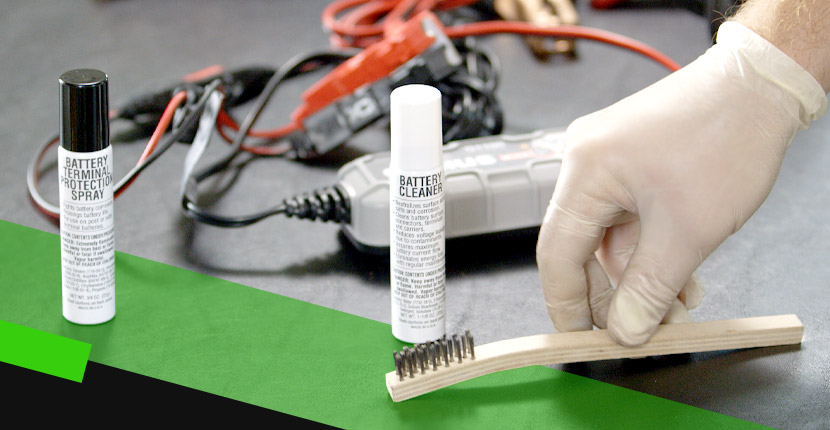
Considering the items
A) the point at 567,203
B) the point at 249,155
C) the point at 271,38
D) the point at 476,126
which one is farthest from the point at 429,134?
the point at 271,38

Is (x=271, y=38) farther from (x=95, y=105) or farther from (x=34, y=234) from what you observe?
(x=95, y=105)

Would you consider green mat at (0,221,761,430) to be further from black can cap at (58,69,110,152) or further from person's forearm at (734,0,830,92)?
person's forearm at (734,0,830,92)

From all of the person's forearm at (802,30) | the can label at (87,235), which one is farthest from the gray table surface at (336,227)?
the person's forearm at (802,30)

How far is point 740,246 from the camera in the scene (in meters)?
0.94

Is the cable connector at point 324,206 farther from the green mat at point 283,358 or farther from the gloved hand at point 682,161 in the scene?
the gloved hand at point 682,161

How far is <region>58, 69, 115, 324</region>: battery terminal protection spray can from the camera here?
727 millimetres

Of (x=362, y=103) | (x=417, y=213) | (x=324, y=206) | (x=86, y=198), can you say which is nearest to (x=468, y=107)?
(x=362, y=103)

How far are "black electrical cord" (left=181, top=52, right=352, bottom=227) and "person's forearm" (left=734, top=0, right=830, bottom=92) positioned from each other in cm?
42

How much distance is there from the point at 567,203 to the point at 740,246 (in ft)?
0.95

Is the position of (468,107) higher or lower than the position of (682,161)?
lower

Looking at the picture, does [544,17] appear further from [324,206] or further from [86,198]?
[86,198]

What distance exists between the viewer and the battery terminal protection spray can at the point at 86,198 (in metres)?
0.73

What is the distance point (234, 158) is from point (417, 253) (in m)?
0.44

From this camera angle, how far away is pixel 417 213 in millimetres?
733
